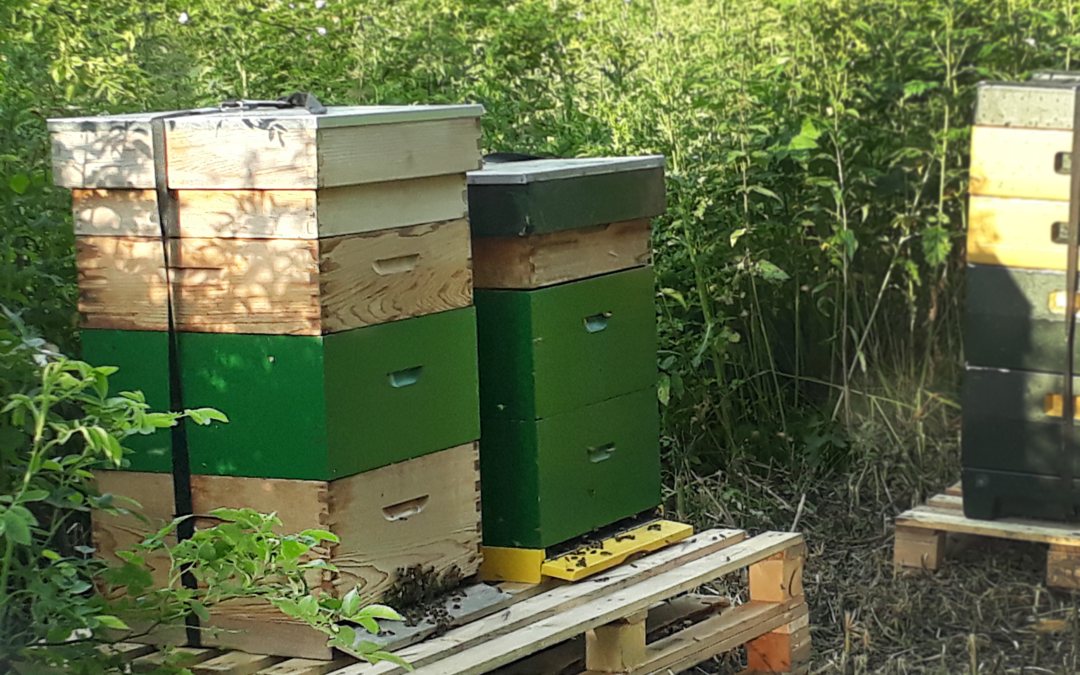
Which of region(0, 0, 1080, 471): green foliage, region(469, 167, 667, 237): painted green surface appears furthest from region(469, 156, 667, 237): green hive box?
region(0, 0, 1080, 471): green foliage

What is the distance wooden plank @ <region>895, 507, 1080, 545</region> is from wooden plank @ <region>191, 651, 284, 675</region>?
244 centimetres

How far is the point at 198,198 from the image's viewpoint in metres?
2.54

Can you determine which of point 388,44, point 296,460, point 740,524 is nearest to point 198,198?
point 296,460

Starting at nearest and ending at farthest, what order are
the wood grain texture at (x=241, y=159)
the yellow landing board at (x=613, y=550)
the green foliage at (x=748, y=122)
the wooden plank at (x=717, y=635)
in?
the wood grain texture at (x=241, y=159) < the yellow landing board at (x=613, y=550) < the wooden plank at (x=717, y=635) < the green foliage at (x=748, y=122)

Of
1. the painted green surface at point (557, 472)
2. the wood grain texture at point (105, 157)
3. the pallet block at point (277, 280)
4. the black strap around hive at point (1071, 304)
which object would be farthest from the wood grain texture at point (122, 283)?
the black strap around hive at point (1071, 304)

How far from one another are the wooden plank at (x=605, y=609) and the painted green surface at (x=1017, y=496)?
1.13 m

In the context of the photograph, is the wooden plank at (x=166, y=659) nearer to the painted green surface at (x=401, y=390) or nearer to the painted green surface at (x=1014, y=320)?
the painted green surface at (x=401, y=390)

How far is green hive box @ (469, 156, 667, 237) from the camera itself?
2.80 m

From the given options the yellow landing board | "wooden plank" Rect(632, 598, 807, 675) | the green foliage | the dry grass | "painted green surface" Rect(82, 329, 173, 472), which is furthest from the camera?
the green foliage

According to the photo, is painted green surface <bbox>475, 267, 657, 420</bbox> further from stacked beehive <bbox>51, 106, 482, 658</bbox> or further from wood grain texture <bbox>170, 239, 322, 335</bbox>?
wood grain texture <bbox>170, 239, 322, 335</bbox>

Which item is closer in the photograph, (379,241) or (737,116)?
(379,241)

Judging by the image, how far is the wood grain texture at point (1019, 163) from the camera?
3.99 meters

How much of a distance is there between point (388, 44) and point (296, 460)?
2.26 m

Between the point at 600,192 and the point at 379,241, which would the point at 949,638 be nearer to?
the point at 600,192
